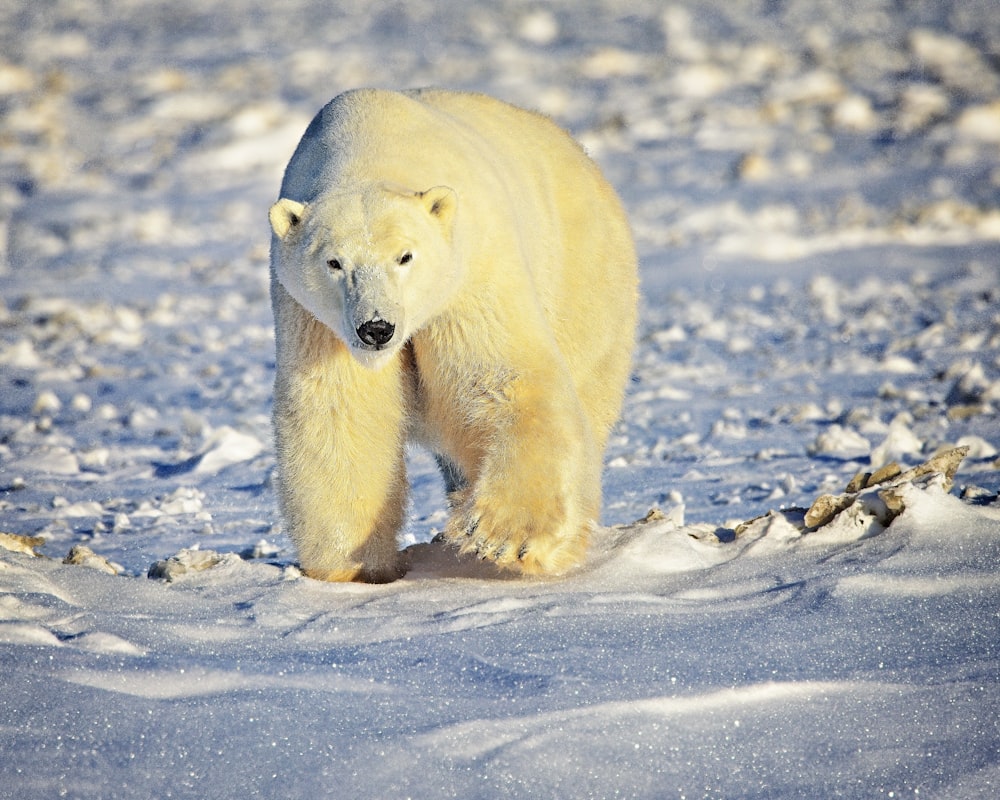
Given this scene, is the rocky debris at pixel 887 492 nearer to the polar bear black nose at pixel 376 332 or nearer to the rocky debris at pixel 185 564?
the polar bear black nose at pixel 376 332

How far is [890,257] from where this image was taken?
8.38 m

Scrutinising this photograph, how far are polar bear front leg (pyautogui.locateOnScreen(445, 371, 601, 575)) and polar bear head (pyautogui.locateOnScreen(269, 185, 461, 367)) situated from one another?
358 mm

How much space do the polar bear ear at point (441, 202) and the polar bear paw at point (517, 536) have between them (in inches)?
29.4

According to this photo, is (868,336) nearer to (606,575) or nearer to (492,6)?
(606,575)

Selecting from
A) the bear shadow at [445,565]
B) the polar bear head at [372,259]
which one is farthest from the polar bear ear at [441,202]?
the bear shadow at [445,565]

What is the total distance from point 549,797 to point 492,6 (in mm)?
17741

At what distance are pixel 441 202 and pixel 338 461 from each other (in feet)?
2.57

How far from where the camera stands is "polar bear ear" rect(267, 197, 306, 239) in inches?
119

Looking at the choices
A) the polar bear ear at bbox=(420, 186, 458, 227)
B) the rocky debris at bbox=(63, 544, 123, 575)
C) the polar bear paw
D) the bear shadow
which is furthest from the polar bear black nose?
the rocky debris at bbox=(63, 544, 123, 575)

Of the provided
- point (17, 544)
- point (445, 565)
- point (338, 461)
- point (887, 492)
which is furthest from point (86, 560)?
point (887, 492)

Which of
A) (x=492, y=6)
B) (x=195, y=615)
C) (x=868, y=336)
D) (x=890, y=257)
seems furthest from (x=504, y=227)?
(x=492, y=6)

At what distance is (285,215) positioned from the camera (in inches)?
121

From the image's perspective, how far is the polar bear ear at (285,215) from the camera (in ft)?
9.96

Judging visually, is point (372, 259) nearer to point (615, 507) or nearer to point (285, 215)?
point (285, 215)
